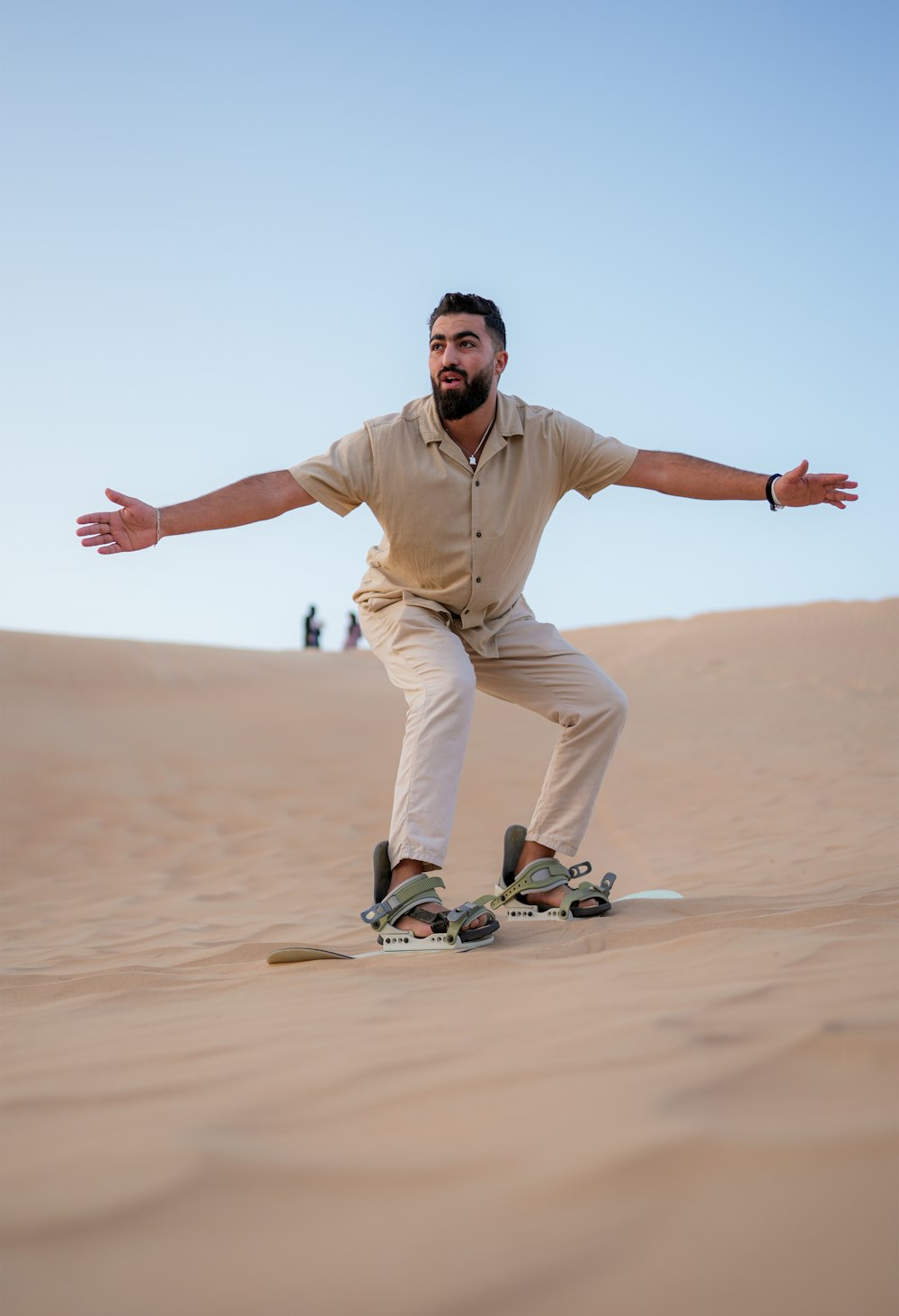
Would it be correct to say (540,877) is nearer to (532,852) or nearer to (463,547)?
(532,852)

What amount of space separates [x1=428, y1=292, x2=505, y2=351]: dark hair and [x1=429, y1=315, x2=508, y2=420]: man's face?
2cm

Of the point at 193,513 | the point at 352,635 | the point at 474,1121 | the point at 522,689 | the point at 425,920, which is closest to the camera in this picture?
the point at 474,1121

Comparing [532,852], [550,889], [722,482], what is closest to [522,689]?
[532,852]

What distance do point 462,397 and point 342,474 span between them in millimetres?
501

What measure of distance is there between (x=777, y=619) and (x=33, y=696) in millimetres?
19463

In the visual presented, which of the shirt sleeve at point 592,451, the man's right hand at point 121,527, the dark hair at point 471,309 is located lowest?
the man's right hand at point 121,527

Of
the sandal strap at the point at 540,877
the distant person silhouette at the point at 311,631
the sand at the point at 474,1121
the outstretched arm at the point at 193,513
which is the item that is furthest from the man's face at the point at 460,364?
the distant person silhouette at the point at 311,631

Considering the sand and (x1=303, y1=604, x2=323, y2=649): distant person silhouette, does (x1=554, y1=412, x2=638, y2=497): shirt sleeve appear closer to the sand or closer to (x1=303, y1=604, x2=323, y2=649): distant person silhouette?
the sand

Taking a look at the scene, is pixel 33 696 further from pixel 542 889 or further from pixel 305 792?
pixel 542 889

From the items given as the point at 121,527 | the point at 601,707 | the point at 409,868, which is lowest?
the point at 409,868

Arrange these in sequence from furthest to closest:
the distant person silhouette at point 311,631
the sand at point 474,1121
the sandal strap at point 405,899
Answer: the distant person silhouette at point 311,631 → the sandal strap at point 405,899 → the sand at point 474,1121

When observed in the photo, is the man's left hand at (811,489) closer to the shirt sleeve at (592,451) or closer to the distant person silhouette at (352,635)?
the shirt sleeve at (592,451)

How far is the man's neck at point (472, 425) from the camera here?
3.88 metres

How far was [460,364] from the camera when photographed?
384cm
